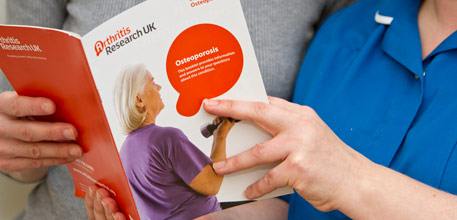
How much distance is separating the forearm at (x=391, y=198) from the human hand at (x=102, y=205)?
1.42 ft

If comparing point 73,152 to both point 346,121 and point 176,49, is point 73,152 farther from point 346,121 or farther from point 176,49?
point 346,121

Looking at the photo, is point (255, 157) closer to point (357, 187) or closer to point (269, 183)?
point (269, 183)

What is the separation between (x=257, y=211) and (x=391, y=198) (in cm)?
40

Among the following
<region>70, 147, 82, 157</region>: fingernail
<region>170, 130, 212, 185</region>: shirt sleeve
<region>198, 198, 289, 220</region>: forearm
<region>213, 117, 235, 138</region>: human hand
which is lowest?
<region>198, 198, 289, 220</region>: forearm

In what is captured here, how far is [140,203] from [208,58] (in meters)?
0.29

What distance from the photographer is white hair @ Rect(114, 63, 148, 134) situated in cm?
70

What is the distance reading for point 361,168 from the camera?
73 centimetres

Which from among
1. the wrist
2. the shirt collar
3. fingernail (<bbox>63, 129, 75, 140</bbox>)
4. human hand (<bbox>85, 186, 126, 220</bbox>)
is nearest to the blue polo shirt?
the shirt collar

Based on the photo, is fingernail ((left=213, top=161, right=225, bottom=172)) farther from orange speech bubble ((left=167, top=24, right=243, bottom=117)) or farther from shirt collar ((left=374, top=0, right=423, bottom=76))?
shirt collar ((left=374, top=0, right=423, bottom=76))

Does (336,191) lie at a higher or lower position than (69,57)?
lower

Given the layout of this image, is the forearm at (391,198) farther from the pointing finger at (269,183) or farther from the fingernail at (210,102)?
the fingernail at (210,102)

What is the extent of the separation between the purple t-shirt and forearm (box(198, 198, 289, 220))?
225mm

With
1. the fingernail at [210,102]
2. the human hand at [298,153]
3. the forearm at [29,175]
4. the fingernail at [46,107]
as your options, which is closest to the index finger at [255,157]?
the human hand at [298,153]

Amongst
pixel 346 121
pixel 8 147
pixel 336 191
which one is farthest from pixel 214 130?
pixel 8 147
